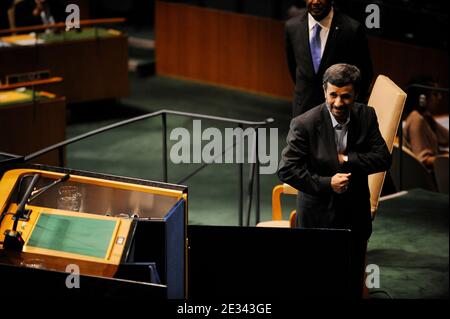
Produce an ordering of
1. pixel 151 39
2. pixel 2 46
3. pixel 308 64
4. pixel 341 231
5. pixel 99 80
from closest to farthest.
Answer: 1. pixel 341 231
2. pixel 308 64
3. pixel 2 46
4. pixel 99 80
5. pixel 151 39

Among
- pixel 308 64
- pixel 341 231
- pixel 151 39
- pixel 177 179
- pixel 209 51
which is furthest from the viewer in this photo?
pixel 151 39

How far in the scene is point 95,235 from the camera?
118 inches

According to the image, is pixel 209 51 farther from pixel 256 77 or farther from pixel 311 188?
pixel 311 188

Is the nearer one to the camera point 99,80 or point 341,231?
point 341,231

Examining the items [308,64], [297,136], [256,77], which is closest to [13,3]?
[256,77]

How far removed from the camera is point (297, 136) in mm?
3840

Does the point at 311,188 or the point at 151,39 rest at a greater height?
the point at 311,188

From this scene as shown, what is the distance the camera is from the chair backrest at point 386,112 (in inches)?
178

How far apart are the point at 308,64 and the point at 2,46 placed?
5339 mm

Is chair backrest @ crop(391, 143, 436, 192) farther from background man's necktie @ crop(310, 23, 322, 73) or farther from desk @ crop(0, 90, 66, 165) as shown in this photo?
Answer: desk @ crop(0, 90, 66, 165)

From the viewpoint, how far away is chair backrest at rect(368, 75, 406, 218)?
4523mm

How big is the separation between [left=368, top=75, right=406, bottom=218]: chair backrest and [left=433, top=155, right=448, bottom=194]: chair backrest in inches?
90.1

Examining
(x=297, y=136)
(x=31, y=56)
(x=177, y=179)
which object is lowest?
(x=177, y=179)

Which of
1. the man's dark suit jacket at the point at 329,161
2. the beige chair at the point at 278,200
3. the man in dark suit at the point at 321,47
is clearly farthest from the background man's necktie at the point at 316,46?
the man's dark suit jacket at the point at 329,161
